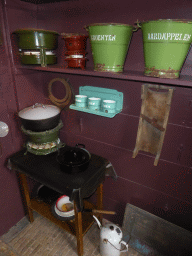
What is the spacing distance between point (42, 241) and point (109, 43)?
7.00 ft

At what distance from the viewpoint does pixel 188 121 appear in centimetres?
142

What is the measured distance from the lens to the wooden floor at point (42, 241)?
1928 millimetres

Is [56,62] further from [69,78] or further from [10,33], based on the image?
[10,33]

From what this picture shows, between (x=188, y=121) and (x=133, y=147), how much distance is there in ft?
1.83

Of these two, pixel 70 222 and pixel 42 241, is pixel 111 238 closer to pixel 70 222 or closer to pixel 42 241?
pixel 70 222

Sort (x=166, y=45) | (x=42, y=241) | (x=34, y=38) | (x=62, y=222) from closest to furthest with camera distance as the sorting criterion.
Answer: (x=166, y=45), (x=34, y=38), (x=62, y=222), (x=42, y=241)

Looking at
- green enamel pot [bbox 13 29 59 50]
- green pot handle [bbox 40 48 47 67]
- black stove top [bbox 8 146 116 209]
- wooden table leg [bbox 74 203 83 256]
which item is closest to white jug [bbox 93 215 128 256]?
wooden table leg [bbox 74 203 83 256]

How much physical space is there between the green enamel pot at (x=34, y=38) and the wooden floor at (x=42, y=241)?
2003 millimetres

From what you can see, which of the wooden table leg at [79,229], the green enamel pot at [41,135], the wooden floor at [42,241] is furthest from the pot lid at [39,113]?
the wooden floor at [42,241]

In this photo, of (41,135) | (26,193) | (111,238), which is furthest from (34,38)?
(111,238)

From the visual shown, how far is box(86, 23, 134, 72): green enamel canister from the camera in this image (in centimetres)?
116

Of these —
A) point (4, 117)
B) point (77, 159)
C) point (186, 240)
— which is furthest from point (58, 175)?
point (186, 240)

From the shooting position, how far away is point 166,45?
3.39ft

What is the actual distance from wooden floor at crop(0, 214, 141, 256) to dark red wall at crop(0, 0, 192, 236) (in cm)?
42
